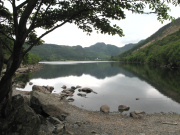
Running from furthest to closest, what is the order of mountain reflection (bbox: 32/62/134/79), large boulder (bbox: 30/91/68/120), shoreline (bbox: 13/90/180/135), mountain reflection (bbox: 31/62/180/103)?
mountain reflection (bbox: 32/62/134/79)
mountain reflection (bbox: 31/62/180/103)
large boulder (bbox: 30/91/68/120)
shoreline (bbox: 13/90/180/135)

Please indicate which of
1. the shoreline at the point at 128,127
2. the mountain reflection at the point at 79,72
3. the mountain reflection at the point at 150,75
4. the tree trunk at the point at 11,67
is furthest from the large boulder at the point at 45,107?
the mountain reflection at the point at 79,72

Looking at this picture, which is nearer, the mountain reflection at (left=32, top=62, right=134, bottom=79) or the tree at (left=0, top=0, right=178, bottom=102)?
the tree at (left=0, top=0, right=178, bottom=102)

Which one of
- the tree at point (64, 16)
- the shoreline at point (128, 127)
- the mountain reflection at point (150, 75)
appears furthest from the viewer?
the mountain reflection at point (150, 75)

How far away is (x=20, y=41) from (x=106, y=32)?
489 centimetres

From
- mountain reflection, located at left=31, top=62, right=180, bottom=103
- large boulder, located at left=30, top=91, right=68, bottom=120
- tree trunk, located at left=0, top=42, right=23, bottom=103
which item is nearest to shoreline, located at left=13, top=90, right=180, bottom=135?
large boulder, located at left=30, top=91, right=68, bottom=120

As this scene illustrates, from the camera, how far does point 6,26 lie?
30.8ft

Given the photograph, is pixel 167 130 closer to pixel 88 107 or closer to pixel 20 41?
pixel 88 107

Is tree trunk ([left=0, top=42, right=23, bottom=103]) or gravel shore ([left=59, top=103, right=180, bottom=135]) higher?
tree trunk ([left=0, top=42, right=23, bottom=103])

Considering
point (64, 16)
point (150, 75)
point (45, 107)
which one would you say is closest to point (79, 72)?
point (150, 75)

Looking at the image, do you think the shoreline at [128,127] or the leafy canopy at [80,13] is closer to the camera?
the leafy canopy at [80,13]

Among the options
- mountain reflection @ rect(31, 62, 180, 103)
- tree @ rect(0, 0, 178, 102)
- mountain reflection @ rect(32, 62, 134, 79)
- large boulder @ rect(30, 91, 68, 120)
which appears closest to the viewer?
tree @ rect(0, 0, 178, 102)

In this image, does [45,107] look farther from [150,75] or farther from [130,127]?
[150,75]

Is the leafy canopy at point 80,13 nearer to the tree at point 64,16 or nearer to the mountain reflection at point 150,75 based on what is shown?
the tree at point 64,16

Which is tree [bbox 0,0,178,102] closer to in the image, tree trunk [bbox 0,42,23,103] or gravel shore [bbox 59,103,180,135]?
tree trunk [bbox 0,42,23,103]
